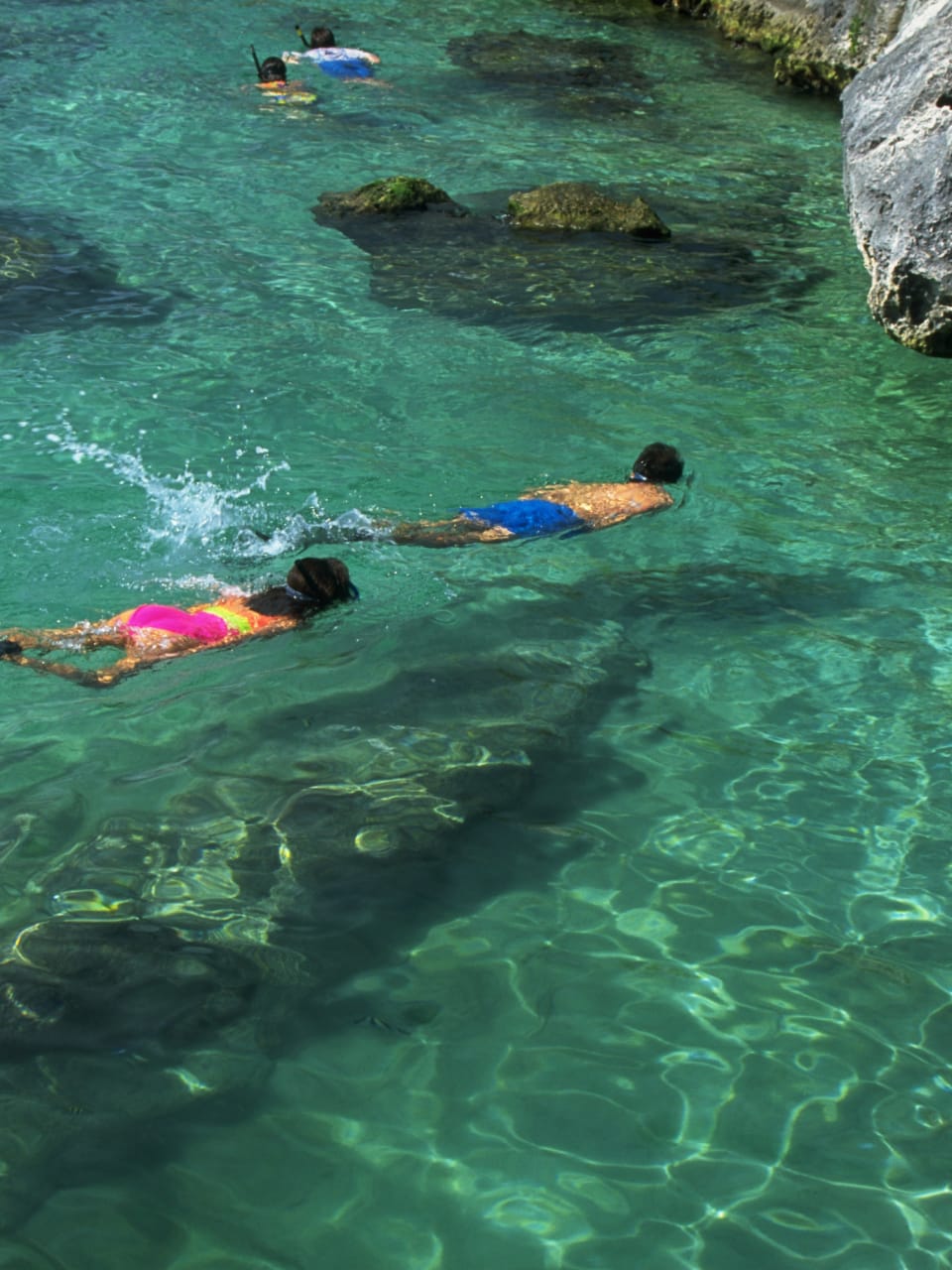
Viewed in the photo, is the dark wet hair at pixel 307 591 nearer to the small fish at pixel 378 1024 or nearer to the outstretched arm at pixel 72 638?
the outstretched arm at pixel 72 638

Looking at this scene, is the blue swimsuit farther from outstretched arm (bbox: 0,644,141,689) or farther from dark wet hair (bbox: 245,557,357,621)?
outstretched arm (bbox: 0,644,141,689)

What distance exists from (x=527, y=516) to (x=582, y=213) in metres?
6.13

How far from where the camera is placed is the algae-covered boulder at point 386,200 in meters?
12.4

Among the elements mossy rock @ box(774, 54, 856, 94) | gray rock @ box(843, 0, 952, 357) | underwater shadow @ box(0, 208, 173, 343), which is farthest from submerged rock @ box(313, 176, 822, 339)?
mossy rock @ box(774, 54, 856, 94)

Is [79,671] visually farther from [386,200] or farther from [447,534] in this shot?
[386,200]

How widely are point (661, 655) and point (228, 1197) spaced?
351cm

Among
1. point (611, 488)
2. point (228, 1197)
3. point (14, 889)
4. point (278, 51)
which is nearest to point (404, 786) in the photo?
point (14, 889)

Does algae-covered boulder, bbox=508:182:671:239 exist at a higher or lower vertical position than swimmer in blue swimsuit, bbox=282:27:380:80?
higher

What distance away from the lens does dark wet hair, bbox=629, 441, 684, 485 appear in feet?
25.4

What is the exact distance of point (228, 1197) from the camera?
3.37 m

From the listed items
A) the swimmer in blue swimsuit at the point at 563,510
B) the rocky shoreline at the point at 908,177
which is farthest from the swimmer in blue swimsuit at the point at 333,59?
the swimmer in blue swimsuit at the point at 563,510

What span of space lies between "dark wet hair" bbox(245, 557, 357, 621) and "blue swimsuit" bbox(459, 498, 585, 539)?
4.18 feet

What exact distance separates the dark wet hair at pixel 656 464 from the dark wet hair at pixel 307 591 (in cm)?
225

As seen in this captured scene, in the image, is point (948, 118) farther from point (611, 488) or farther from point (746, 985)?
point (746, 985)
